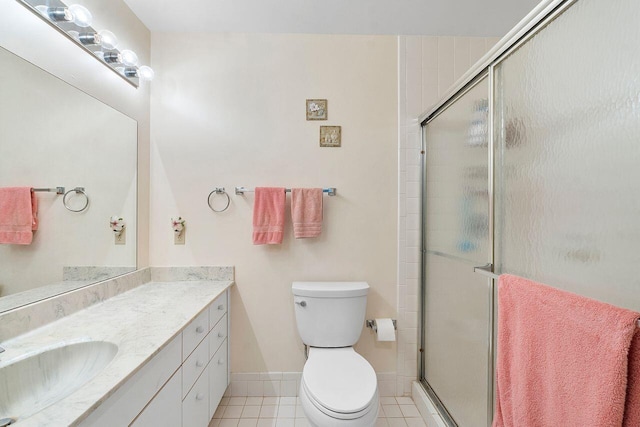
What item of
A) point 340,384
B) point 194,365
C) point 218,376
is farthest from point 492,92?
point 218,376

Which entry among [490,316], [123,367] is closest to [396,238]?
[490,316]

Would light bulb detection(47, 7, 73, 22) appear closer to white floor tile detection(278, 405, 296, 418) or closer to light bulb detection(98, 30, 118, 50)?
light bulb detection(98, 30, 118, 50)

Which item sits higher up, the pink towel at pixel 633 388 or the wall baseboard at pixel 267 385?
the pink towel at pixel 633 388

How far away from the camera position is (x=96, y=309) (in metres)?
1.22

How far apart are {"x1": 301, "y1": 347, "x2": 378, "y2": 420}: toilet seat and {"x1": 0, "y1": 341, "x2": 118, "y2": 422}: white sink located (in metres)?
0.78

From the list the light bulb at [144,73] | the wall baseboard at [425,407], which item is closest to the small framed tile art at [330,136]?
the light bulb at [144,73]

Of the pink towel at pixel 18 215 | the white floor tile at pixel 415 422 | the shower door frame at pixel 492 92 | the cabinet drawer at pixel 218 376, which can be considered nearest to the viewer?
the shower door frame at pixel 492 92

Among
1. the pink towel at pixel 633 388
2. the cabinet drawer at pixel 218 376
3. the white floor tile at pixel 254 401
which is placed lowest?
the white floor tile at pixel 254 401

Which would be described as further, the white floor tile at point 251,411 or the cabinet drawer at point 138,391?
the white floor tile at point 251,411

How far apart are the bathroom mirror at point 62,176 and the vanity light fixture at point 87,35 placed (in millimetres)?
214

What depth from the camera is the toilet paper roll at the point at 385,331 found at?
1.65 metres

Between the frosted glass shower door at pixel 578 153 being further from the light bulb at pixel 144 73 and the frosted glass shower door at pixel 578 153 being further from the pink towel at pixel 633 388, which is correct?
the light bulb at pixel 144 73

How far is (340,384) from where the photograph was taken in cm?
121

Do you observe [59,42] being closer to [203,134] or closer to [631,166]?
[203,134]
